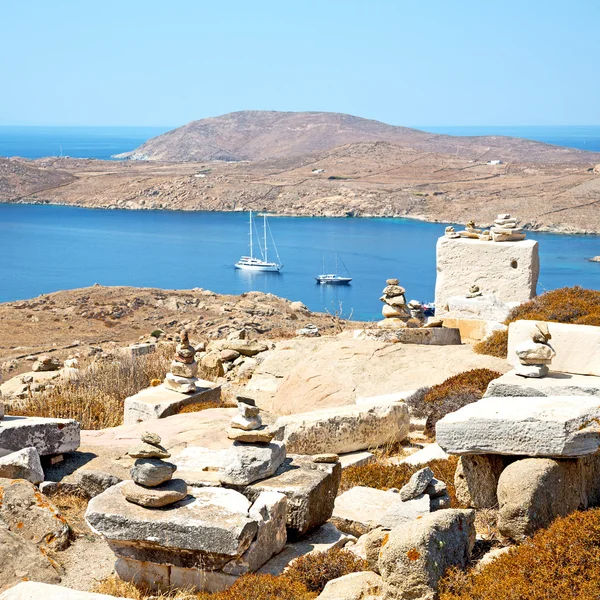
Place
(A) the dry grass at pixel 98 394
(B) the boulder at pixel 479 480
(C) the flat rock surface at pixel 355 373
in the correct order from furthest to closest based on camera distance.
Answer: (C) the flat rock surface at pixel 355 373 → (A) the dry grass at pixel 98 394 → (B) the boulder at pixel 479 480

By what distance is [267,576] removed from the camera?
210 inches

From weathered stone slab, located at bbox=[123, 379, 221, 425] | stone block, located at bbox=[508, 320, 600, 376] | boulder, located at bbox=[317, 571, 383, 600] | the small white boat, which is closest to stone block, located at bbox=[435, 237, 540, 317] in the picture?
weathered stone slab, located at bbox=[123, 379, 221, 425]

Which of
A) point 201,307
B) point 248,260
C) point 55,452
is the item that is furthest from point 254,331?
point 248,260

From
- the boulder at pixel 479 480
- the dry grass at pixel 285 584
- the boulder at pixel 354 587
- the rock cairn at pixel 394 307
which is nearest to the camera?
the boulder at pixel 354 587

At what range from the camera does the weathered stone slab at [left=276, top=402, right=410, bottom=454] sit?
28.2ft

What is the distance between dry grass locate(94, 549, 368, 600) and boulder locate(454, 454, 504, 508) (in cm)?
96

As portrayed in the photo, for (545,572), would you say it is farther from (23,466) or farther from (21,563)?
(23,466)

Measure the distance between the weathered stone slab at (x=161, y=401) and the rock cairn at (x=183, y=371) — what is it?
8 cm

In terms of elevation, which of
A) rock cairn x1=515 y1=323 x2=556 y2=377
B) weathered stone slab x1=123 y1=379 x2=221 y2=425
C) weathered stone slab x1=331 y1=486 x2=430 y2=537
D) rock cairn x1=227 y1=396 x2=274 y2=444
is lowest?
weathered stone slab x1=123 y1=379 x2=221 y2=425

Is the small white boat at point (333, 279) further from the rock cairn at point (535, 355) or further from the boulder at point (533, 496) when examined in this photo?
the boulder at point (533, 496)

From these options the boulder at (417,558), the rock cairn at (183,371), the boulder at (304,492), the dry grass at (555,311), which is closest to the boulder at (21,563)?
the boulder at (304,492)

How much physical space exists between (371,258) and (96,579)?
73051 mm

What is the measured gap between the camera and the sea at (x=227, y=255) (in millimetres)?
64438

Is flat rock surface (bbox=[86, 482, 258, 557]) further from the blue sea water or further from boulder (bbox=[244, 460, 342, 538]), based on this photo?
the blue sea water
